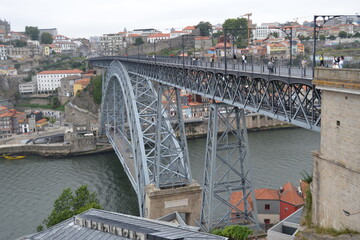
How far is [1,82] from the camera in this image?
6319 centimetres

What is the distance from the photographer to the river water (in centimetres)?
2291

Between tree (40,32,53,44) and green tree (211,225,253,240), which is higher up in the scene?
tree (40,32,53,44)

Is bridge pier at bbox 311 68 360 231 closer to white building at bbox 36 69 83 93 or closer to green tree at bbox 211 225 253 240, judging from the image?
green tree at bbox 211 225 253 240

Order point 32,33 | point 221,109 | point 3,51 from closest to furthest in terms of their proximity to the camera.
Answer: point 221,109, point 3,51, point 32,33

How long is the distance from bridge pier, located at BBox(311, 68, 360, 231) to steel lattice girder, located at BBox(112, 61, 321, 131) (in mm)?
641

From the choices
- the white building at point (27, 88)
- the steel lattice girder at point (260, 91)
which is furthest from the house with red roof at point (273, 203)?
the white building at point (27, 88)

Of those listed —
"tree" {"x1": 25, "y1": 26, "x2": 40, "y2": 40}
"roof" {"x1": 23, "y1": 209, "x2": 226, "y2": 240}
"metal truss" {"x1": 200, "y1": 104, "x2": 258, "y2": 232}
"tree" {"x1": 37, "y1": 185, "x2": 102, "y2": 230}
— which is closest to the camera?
"roof" {"x1": 23, "y1": 209, "x2": 226, "y2": 240}

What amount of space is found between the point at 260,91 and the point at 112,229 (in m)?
5.44

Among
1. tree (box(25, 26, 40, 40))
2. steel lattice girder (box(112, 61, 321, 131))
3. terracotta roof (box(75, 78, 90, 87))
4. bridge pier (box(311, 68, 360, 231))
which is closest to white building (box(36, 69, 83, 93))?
terracotta roof (box(75, 78, 90, 87))

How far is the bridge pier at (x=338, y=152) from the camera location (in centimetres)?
743

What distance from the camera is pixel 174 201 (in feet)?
58.4

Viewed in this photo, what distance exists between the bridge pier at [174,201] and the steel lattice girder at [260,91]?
4.46 meters

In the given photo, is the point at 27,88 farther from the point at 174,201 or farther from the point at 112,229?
the point at 112,229

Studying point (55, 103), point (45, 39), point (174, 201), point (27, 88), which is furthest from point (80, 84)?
point (45, 39)
